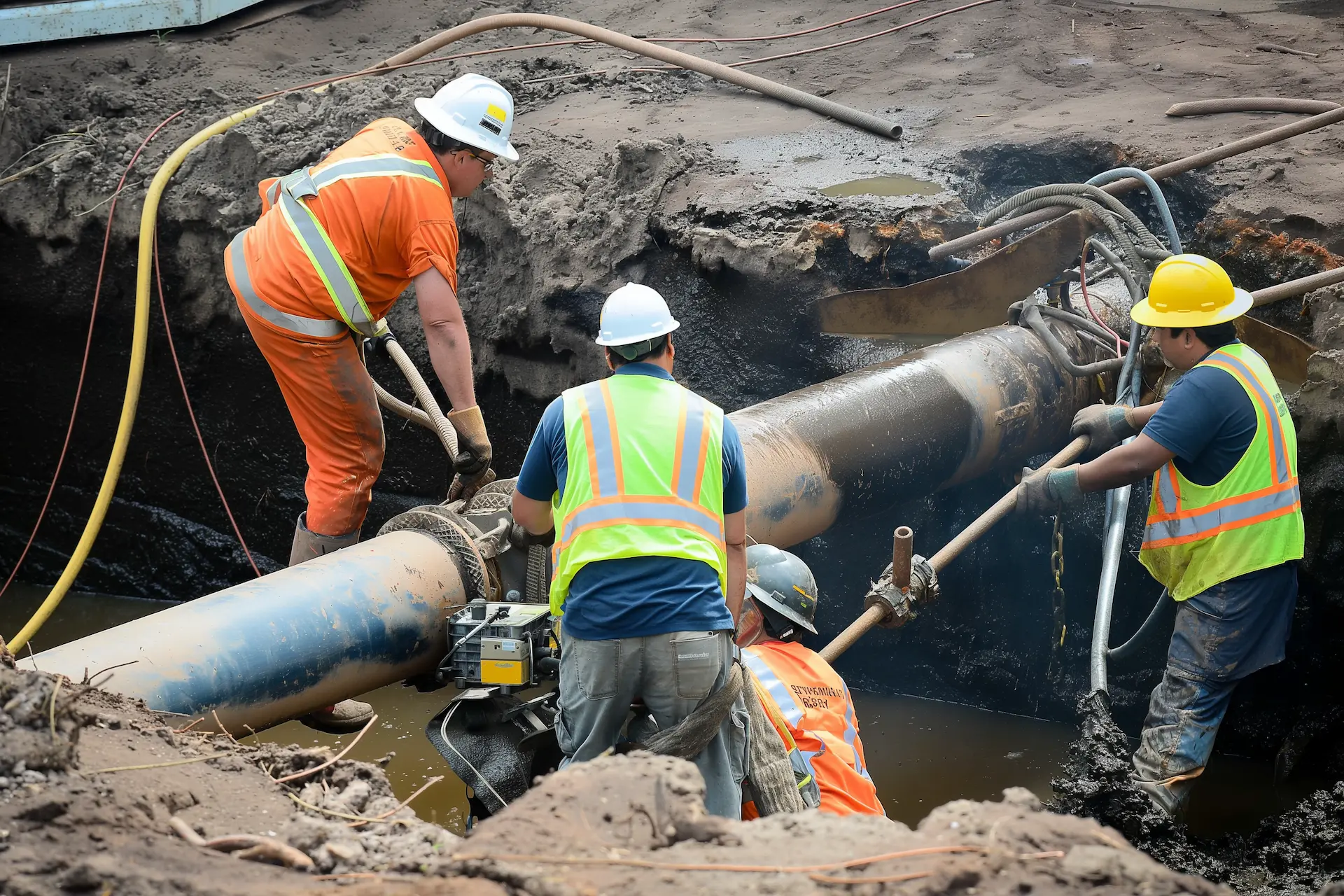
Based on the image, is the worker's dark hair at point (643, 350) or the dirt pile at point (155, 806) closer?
the dirt pile at point (155, 806)

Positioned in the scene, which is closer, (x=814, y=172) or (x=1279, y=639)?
(x=1279, y=639)

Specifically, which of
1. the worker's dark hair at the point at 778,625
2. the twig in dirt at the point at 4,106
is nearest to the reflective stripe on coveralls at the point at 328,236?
the worker's dark hair at the point at 778,625

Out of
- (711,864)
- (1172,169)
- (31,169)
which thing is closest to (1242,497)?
(1172,169)

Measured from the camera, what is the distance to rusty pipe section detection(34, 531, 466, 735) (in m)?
2.84

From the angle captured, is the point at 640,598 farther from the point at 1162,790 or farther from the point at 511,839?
the point at 1162,790

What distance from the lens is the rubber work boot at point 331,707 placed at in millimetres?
4074

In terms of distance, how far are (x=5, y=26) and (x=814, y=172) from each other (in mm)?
5456

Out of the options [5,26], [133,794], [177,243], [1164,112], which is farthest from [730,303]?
[5,26]

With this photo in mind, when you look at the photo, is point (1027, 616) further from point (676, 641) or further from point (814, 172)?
point (676, 641)

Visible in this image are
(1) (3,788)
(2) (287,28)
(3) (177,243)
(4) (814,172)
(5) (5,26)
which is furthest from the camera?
(2) (287,28)

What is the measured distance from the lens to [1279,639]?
157 inches

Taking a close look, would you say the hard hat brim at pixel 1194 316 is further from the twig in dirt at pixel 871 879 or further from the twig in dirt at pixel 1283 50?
the twig in dirt at pixel 1283 50

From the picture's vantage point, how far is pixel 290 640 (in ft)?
10.1

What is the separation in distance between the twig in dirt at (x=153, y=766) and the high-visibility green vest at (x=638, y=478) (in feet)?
3.16
